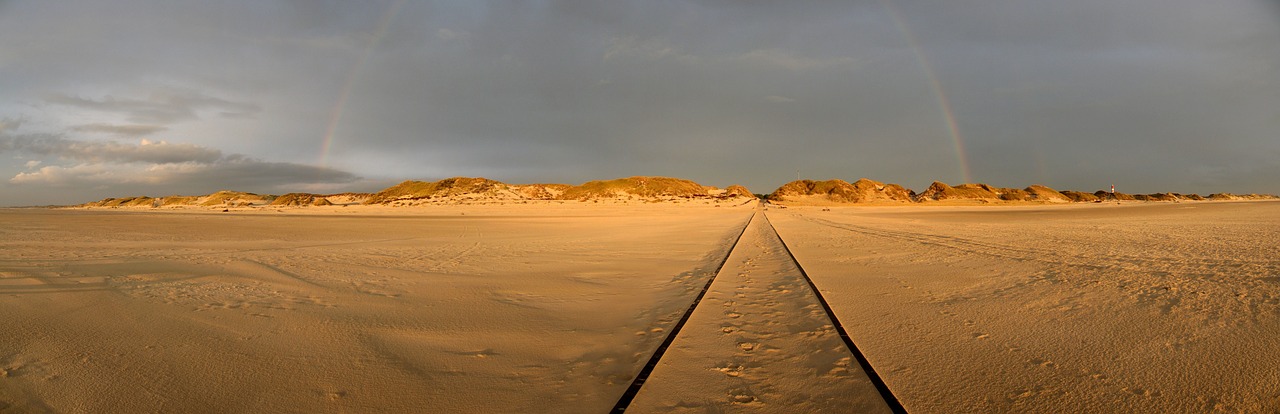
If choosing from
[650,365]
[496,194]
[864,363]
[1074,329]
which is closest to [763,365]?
[864,363]

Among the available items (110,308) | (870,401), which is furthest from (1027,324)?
(110,308)

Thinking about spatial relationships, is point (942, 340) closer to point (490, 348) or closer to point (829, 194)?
point (490, 348)

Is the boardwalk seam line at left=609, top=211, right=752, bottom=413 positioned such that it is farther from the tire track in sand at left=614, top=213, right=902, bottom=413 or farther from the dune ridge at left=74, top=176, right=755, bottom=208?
the dune ridge at left=74, top=176, right=755, bottom=208

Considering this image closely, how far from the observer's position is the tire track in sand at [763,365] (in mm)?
3684

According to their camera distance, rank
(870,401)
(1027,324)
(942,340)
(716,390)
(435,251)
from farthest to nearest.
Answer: (435,251) → (1027,324) → (942,340) → (716,390) → (870,401)

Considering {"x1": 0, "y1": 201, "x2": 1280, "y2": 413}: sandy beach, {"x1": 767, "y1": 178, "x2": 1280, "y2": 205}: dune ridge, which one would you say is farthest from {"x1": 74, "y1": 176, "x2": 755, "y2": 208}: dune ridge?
{"x1": 0, "y1": 201, "x2": 1280, "y2": 413}: sandy beach

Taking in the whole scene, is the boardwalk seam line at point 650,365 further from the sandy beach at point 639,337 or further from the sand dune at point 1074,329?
the sand dune at point 1074,329

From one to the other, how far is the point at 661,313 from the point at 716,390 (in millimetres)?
2890

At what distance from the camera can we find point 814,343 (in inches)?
204

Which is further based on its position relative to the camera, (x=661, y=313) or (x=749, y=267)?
(x=749, y=267)

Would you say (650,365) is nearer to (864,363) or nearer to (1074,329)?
(864,363)

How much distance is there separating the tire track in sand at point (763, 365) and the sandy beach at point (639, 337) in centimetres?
3

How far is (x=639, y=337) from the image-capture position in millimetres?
5629

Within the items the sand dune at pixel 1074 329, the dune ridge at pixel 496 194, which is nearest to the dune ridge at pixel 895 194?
the dune ridge at pixel 496 194
